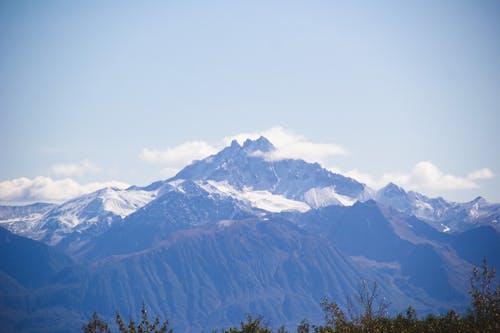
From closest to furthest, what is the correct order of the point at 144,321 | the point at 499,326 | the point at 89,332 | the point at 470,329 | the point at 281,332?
1. the point at 144,321
2. the point at 499,326
3. the point at 470,329
4. the point at 89,332
5. the point at 281,332

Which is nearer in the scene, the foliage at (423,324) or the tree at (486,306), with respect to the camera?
the foliage at (423,324)

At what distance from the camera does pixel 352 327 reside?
79.2 metres

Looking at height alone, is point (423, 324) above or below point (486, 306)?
below

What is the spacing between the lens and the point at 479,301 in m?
75.8

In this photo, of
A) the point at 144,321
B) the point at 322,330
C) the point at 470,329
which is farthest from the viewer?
the point at 322,330

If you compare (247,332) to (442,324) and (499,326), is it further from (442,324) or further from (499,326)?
(499,326)

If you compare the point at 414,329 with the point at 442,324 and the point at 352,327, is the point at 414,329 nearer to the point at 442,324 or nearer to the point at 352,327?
the point at 442,324

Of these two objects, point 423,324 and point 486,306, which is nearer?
point 486,306

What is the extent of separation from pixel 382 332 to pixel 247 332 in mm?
32647

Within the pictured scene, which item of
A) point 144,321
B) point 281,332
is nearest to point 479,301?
point 144,321

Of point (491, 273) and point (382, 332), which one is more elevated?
point (491, 273)

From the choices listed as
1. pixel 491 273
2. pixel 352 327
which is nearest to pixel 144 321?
pixel 352 327

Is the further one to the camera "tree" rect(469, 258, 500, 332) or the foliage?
"tree" rect(469, 258, 500, 332)

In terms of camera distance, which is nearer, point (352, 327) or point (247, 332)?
point (352, 327)
